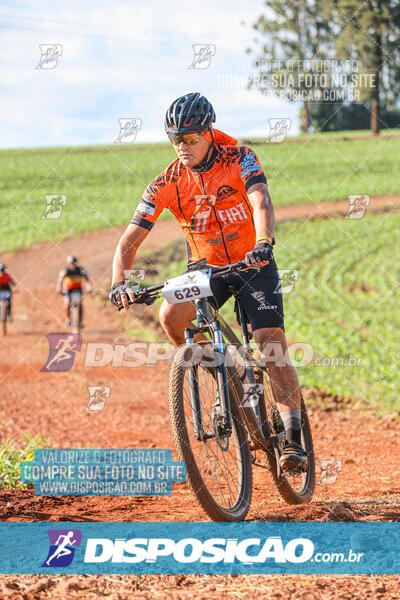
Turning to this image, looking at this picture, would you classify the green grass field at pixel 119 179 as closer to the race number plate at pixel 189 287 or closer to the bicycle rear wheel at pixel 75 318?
the bicycle rear wheel at pixel 75 318

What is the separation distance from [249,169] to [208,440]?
1821mm

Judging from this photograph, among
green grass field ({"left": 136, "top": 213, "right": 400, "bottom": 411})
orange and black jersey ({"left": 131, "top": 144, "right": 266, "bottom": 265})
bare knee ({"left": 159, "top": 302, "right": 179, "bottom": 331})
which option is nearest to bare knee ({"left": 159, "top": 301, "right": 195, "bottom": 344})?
bare knee ({"left": 159, "top": 302, "right": 179, "bottom": 331})

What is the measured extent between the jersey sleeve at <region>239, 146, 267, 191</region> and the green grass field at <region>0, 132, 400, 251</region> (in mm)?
25269

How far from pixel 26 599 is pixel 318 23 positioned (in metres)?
55.8

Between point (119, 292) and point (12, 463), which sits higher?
point (119, 292)

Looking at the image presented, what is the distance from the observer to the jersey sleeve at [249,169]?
4.42 metres

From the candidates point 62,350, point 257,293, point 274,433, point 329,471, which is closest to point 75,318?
point 62,350

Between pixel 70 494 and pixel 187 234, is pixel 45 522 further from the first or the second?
pixel 187 234

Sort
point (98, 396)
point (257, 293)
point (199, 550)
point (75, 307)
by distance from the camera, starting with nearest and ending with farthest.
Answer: point (199, 550)
point (257, 293)
point (98, 396)
point (75, 307)

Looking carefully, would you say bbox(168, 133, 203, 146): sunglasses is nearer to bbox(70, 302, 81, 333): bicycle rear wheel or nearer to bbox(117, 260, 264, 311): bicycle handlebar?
bbox(117, 260, 264, 311): bicycle handlebar

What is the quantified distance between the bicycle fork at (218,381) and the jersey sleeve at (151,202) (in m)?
0.78

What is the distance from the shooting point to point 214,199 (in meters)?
4.50

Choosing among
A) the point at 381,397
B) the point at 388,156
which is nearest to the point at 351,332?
the point at 381,397

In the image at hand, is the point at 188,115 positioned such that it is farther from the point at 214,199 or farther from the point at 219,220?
the point at 219,220
